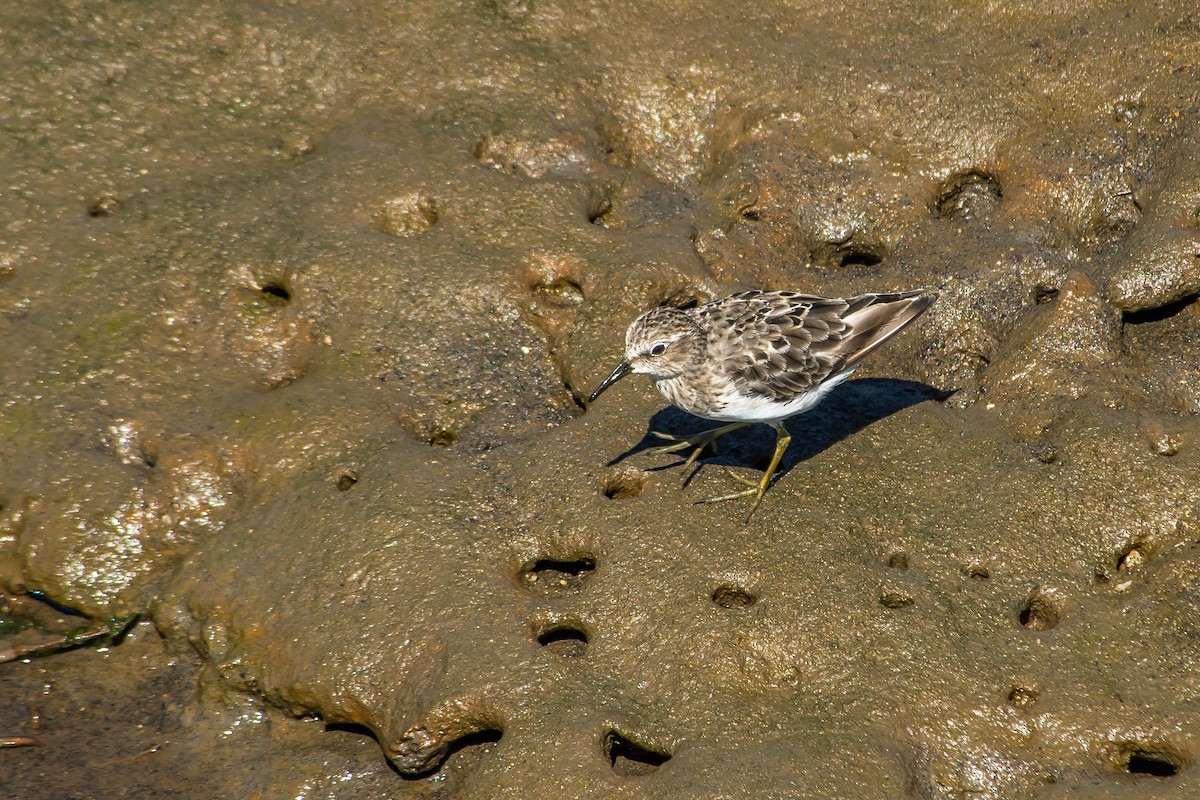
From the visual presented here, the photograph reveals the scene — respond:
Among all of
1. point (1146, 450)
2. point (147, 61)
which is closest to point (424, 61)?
point (147, 61)

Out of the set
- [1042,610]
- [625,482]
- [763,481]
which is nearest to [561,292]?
[625,482]

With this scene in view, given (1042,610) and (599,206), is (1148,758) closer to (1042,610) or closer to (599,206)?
(1042,610)

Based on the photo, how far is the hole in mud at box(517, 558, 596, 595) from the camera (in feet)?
18.7

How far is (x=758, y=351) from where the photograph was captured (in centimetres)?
596

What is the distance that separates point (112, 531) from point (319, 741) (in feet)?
6.09

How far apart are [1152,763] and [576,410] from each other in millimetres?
3707

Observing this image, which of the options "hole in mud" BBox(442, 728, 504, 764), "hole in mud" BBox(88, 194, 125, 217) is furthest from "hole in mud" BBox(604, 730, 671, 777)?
"hole in mud" BBox(88, 194, 125, 217)

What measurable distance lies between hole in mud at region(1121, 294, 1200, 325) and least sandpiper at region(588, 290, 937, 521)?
1573mm

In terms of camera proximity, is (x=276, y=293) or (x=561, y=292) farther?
(x=561, y=292)

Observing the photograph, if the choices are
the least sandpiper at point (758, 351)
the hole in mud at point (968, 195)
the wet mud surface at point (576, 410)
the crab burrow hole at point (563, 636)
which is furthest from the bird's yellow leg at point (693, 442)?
the hole in mud at point (968, 195)

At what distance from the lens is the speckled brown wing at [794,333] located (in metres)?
5.90

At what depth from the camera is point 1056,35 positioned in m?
7.62

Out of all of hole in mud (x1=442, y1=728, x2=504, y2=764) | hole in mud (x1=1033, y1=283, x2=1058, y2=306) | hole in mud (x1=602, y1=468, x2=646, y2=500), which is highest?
hole in mud (x1=1033, y1=283, x2=1058, y2=306)

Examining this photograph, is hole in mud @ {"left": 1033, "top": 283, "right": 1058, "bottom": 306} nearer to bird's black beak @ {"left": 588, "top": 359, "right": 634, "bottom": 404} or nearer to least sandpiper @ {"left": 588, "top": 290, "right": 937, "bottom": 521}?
least sandpiper @ {"left": 588, "top": 290, "right": 937, "bottom": 521}
